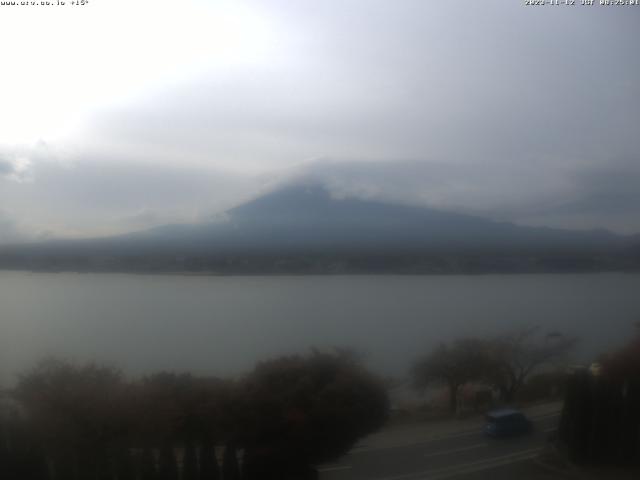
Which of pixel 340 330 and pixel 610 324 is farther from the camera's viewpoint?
pixel 610 324

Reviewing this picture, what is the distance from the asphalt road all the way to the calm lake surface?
28 centimetres

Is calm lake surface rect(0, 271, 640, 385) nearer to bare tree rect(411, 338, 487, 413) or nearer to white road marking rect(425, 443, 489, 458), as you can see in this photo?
bare tree rect(411, 338, 487, 413)

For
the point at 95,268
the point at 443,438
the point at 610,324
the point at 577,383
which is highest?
the point at 95,268

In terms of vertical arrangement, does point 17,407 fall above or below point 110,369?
below

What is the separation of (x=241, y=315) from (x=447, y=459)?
823 millimetres

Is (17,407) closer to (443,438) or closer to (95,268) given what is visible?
(95,268)

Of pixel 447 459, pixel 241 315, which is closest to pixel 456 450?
pixel 447 459

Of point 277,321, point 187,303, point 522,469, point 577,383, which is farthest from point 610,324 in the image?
point 187,303

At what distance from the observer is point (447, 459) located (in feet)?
6.13

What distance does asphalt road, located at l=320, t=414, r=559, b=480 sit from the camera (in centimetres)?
183

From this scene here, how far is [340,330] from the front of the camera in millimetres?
1774

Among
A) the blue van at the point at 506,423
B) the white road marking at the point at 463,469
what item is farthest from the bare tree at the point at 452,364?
the white road marking at the point at 463,469

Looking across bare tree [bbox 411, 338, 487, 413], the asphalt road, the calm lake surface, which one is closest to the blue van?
the asphalt road

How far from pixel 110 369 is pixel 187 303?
11.9 inches
